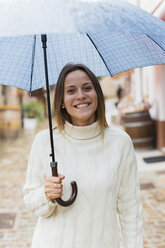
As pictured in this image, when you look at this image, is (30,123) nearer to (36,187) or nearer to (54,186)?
(36,187)

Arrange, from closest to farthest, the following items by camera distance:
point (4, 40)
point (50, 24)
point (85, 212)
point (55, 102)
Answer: point (50, 24), point (85, 212), point (55, 102), point (4, 40)

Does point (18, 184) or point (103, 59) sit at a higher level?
point (103, 59)

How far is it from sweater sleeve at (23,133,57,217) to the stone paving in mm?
2400

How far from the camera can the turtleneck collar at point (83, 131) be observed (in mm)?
1682

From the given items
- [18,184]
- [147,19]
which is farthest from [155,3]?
[147,19]

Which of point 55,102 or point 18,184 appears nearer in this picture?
point 55,102

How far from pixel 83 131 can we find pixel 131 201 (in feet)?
1.54

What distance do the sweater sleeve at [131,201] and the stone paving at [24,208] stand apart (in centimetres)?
212

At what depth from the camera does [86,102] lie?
1.65m

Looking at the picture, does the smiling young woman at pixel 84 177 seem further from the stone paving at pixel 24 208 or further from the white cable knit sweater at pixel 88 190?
the stone paving at pixel 24 208

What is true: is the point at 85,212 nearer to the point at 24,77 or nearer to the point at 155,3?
the point at 24,77

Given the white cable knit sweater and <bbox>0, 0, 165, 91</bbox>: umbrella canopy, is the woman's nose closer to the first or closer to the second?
the white cable knit sweater

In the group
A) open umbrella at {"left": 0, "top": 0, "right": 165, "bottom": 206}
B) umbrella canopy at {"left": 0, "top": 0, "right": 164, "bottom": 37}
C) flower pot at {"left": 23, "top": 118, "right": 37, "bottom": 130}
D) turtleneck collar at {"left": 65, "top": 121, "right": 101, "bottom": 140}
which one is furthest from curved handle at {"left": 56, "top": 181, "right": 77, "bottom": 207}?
flower pot at {"left": 23, "top": 118, "right": 37, "bottom": 130}

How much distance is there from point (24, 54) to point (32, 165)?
887 millimetres
